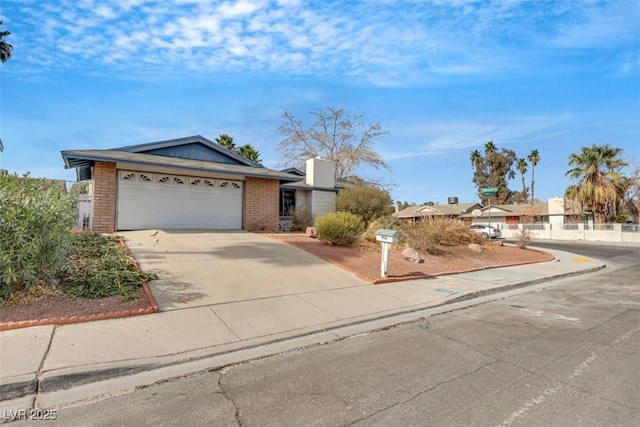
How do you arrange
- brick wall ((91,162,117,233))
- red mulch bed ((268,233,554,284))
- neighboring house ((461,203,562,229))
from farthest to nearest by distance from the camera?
1. neighboring house ((461,203,562,229))
2. brick wall ((91,162,117,233))
3. red mulch bed ((268,233,554,284))

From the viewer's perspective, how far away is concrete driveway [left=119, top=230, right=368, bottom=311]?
6.87 meters

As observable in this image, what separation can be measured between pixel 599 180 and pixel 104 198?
126 ft

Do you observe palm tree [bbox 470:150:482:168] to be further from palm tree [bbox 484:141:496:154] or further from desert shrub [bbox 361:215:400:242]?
desert shrub [bbox 361:215:400:242]

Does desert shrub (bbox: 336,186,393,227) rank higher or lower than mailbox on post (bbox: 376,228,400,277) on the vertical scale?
higher

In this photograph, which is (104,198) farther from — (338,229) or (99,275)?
(338,229)

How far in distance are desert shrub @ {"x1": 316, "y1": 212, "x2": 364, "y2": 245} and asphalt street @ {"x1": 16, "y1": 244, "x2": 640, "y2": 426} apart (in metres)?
6.43

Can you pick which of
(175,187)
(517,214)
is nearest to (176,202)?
(175,187)

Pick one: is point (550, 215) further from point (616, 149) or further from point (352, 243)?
point (352, 243)

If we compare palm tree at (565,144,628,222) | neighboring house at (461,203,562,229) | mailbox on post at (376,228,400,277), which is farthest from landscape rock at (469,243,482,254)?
neighboring house at (461,203,562,229)

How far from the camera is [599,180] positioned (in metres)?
32.0

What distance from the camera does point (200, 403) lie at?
11.2 ft

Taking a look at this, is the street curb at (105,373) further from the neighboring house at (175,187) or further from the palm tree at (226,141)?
the palm tree at (226,141)

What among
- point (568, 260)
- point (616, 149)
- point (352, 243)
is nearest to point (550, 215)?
point (616, 149)

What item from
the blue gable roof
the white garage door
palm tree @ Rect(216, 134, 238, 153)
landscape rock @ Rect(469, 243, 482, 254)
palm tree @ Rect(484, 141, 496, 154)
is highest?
palm tree @ Rect(484, 141, 496, 154)
